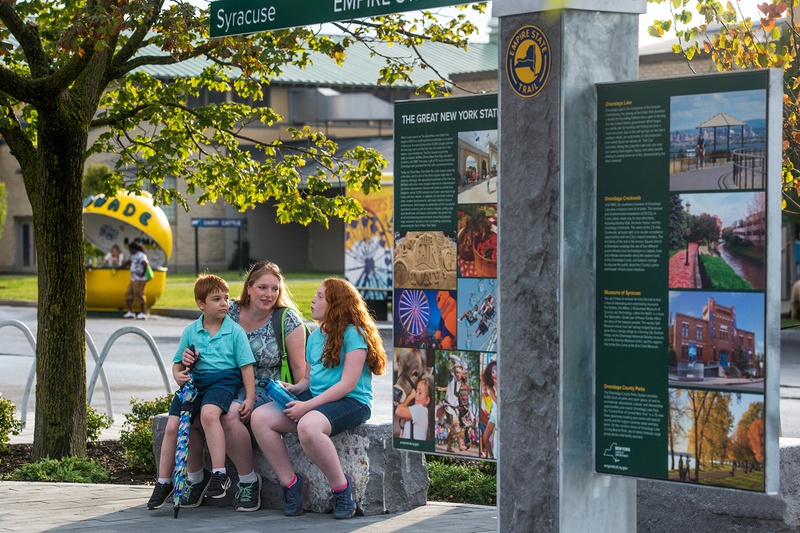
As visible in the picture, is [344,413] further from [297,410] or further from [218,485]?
[218,485]

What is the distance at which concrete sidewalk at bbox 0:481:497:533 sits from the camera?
6.59 meters

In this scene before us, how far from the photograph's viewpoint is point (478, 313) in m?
5.64

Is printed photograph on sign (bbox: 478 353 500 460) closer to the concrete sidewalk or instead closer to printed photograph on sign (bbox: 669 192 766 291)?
the concrete sidewalk

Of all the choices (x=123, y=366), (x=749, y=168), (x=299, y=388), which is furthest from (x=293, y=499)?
(x=123, y=366)

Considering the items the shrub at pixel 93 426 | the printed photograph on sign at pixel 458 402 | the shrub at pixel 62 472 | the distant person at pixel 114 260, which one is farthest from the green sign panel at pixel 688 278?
the distant person at pixel 114 260

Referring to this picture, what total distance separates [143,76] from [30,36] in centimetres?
164

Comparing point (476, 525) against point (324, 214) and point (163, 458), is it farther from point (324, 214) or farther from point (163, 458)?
point (324, 214)

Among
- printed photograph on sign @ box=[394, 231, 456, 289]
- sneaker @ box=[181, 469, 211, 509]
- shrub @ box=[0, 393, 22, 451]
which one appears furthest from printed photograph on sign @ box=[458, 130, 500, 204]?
shrub @ box=[0, 393, 22, 451]

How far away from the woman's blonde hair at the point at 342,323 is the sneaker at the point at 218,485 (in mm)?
918

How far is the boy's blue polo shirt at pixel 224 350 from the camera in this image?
24.0 ft

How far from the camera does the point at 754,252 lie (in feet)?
14.2

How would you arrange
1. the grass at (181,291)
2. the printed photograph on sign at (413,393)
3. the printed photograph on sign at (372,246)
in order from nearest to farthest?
the printed photograph on sign at (413,393), the printed photograph on sign at (372,246), the grass at (181,291)

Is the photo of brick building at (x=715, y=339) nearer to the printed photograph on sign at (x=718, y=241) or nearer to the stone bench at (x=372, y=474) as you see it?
the printed photograph on sign at (x=718, y=241)

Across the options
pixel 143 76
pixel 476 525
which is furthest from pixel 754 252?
pixel 143 76
